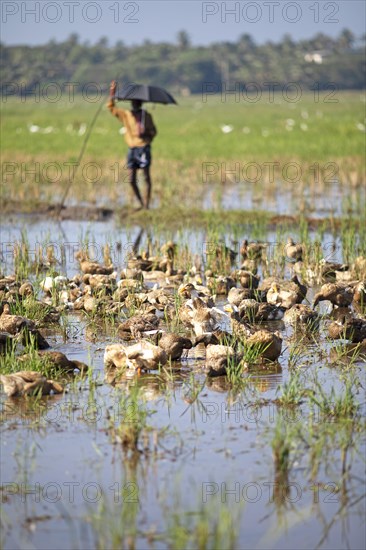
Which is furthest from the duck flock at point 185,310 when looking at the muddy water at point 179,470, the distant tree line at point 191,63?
the distant tree line at point 191,63

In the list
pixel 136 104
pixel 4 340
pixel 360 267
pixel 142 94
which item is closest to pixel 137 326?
pixel 4 340

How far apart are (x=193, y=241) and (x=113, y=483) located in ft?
25.5

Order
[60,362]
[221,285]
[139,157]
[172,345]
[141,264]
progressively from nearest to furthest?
[60,362]
[172,345]
[221,285]
[141,264]
[139,157]

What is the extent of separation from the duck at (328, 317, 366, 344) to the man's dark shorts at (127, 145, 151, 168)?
7437mm

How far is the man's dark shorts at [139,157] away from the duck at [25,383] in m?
8.73

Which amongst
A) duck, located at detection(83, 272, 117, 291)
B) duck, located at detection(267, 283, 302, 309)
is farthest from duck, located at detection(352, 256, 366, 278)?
duck, located at detection(83, 272, 117, 291)

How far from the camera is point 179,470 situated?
476 centimetres

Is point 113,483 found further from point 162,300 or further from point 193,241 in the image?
point 193,241

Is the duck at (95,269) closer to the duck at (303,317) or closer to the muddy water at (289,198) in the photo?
the duck at (303,317)

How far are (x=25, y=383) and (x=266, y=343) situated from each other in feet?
5.16

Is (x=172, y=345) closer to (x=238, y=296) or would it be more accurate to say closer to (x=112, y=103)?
(x=238, y=296)

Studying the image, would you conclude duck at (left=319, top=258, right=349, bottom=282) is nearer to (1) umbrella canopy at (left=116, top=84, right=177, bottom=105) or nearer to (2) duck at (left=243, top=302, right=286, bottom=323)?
(2) duck at (left=243, top=302, right=286, bottom=323)

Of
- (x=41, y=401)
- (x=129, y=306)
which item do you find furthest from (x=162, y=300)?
(x=41, y=401)

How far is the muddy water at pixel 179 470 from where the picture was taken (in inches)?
163
